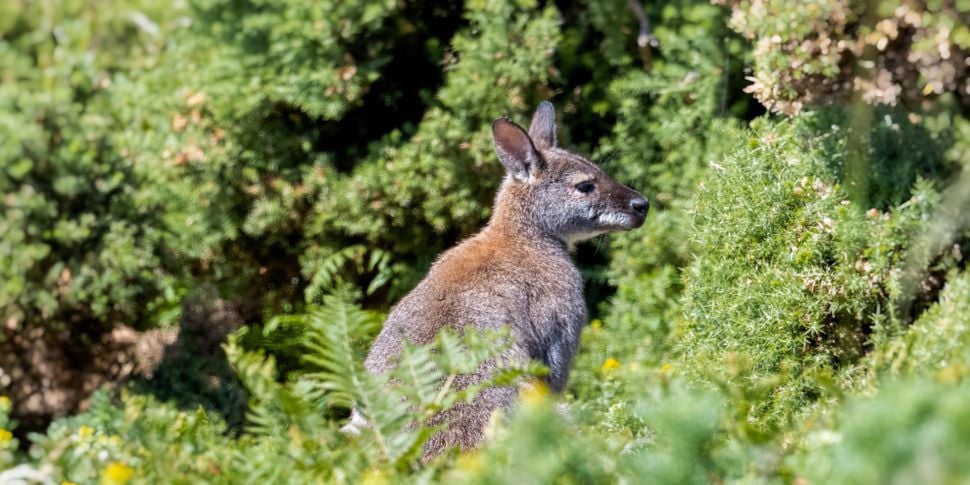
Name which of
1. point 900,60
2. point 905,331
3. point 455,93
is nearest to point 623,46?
point 455,93

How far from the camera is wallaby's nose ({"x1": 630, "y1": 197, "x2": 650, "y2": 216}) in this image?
675 cm

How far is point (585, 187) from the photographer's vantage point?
6770 millimetres

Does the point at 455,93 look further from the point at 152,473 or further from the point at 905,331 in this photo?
the point at 152,473

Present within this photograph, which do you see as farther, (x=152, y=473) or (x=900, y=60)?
(x=900, y=60)

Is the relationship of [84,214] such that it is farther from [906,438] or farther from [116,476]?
[906,438]

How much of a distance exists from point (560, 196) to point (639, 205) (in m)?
0.45

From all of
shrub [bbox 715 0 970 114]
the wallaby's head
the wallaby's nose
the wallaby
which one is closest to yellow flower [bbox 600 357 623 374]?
the wallaby

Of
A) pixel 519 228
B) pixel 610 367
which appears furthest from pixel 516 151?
pixel 610 367

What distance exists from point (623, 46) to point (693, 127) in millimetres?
745

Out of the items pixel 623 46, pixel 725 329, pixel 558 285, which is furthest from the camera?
pixel 623 46

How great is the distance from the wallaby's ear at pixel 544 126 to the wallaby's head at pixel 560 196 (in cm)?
24

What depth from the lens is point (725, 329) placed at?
5.72 m

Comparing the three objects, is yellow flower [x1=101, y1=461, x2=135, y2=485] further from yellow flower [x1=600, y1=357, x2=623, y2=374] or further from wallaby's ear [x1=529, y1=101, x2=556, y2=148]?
wallaby's ear [x1=529, y1=101, x2=556, y2=148]

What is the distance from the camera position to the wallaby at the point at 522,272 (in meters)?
5.25
